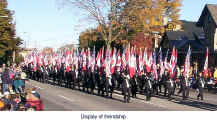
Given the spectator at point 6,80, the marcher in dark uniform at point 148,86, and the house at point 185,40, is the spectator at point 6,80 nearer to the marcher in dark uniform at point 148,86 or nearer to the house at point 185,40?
the marcher in dark uniform at point 148,86

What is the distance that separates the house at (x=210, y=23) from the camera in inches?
1864

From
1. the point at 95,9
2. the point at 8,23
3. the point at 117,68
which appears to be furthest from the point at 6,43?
the point at 117,68

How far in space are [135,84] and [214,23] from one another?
81.2 ft

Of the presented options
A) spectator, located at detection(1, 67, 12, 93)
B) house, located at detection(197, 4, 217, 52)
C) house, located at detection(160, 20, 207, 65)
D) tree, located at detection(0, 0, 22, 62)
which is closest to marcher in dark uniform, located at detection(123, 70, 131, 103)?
spectator, located at detection(1, 67, 12, 93)

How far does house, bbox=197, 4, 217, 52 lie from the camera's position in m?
47.3

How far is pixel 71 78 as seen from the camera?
1277 inches

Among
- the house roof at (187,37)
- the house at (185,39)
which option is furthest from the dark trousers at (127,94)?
the house roof at (187,37)

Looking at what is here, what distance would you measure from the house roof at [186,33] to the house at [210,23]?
1035cm

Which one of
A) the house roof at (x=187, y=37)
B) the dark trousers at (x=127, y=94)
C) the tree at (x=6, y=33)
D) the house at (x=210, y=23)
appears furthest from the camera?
the tree at (x=6, y=33)

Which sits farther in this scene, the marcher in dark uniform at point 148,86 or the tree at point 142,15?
the tree at point 142,15

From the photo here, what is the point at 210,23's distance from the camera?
48344 millimetres

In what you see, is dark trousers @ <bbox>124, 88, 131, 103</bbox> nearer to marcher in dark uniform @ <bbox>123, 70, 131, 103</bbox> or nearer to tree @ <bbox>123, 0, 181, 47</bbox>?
marcher in dark uniform @ <bbox>123, 70, 131, 103</bbox>

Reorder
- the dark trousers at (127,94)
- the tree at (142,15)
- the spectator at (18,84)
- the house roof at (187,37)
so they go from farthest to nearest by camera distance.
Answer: the house roof at (187,37)
the tree at (142,15)
the spectator at (18,84)
the dark trousers at (127,94)

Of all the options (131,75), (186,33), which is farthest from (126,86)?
(186,33)
